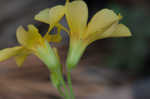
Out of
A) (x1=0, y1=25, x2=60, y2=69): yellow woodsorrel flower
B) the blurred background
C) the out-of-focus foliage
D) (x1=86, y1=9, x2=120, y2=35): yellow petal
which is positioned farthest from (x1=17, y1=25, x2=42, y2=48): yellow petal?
the out-of-focus foliage

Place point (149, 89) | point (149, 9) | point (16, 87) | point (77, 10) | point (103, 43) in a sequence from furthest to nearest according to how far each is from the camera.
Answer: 1. point (103, 43)
2. point (149, 9)
3. point (149, 89)
4. point (16, 87)
5. point (77, 10)

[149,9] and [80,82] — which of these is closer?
[80,82]

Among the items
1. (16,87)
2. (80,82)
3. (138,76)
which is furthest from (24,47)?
(138,76)

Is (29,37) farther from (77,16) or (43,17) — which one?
(77,16)

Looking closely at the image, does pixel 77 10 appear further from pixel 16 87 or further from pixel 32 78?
pixel 32 78

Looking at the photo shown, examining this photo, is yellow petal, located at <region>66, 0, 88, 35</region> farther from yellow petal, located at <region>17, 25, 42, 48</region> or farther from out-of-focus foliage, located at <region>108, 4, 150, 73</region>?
out-of-focus foliage, located at <region>108, 4, 150, 73</region>

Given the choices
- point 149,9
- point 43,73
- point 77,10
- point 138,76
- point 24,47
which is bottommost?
point 138,76

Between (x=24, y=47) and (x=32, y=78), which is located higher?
(x=24, y=47)
